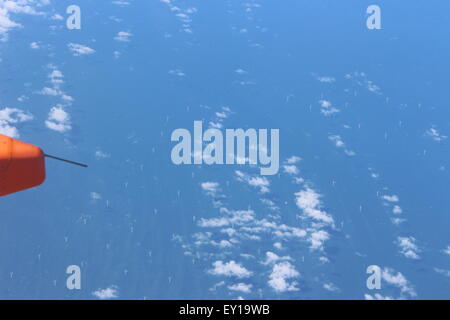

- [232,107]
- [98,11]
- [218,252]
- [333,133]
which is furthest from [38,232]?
[98,11]

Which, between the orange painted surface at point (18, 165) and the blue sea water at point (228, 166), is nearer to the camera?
the orange painted surface at point (18, 165)

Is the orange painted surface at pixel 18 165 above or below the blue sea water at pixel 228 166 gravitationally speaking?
below

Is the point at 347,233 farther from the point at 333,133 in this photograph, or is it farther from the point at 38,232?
the point at 38,232

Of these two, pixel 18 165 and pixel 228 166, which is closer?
pixel 18 165

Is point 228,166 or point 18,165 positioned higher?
point 228,166
